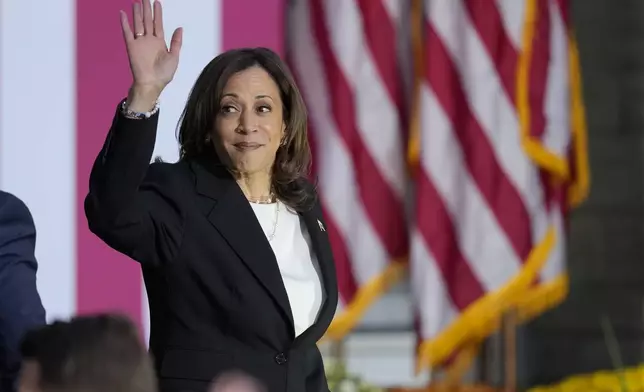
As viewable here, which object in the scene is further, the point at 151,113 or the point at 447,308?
the point at 447,308

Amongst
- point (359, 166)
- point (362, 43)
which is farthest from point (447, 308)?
point (362, 43)

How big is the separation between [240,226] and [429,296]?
2256 millimetres

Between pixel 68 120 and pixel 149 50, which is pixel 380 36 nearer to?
pixel 68 120

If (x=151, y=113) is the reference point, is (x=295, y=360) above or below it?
below

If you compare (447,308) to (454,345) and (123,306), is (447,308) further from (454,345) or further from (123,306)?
(123,306)

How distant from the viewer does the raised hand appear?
162cm

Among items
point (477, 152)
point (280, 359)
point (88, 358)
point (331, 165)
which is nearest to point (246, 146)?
point (280, 359)

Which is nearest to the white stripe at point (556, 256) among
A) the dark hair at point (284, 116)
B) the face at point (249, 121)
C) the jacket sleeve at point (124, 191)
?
the dark hair at point (284, 116)

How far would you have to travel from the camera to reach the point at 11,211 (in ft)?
5.49

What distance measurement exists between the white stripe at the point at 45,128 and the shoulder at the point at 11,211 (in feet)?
3.49

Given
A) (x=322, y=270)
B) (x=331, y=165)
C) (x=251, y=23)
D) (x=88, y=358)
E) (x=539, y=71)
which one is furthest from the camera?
(x=539, y=71)

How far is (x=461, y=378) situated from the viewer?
419 centimetres

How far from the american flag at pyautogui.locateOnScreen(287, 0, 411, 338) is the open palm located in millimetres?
2252

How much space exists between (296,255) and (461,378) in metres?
2.44
